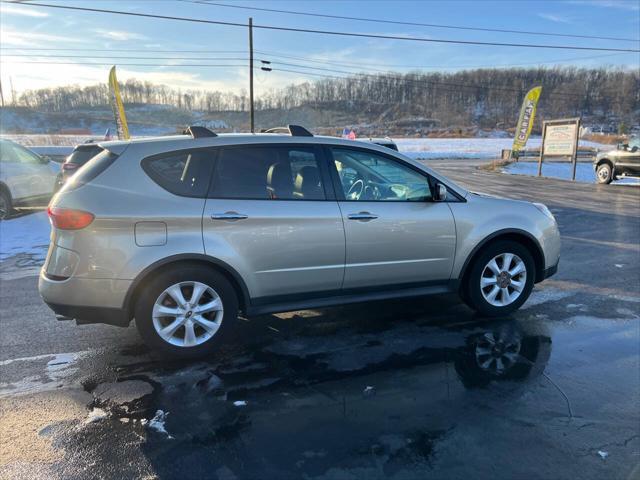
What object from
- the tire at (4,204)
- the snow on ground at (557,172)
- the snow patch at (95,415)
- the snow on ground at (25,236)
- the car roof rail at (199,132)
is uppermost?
the car roof rail at (199,132)

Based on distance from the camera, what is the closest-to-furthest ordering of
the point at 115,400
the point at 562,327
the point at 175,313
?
the point at 115,400
the point at 175,313
the point at 562,327

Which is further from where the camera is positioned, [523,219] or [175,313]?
[523,219]

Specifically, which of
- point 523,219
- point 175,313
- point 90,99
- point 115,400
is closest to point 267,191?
point 175,313

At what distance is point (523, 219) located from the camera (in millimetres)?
4699

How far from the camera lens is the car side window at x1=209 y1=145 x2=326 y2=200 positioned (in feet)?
12.5

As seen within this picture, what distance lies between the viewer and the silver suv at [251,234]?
3537 mm

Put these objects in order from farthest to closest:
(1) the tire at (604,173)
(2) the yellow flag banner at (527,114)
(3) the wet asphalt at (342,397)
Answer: (2) the yellow flag banner at (527,114)
(1) the tire at (604,173)
(3) the wet asphalt at (342,397)

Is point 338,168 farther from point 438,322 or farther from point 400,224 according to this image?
point 438,322

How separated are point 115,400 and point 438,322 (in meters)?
2.96

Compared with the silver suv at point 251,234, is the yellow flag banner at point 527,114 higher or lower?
higher

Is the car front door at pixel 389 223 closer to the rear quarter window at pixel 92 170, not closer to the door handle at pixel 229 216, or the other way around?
the door handle at pixel 229 216

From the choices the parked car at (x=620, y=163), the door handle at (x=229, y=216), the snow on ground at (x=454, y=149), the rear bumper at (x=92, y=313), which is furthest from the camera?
the snow on ground at (x=454, y=149)

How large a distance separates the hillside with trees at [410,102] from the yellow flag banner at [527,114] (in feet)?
309

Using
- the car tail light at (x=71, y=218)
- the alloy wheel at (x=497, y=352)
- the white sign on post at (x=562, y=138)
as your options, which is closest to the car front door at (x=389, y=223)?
the alloy wheel at (x=497, y=352)
